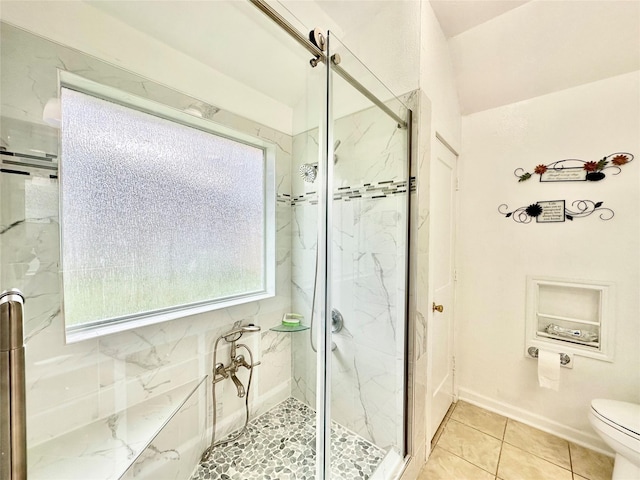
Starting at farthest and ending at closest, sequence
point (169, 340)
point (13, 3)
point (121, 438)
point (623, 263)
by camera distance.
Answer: point (623, 263)
point (169, 340)
point (121, 438)
point (13, 3)

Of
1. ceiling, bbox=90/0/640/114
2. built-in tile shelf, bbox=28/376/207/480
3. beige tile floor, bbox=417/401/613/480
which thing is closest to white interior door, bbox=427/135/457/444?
beige tile floor, bbox=417/401/613/480

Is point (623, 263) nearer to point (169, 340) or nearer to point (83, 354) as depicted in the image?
point (169, 340)

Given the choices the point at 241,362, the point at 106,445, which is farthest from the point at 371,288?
the point at 106,445

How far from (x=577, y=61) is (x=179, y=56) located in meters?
2.26

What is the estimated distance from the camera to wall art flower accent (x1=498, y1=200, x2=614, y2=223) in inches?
58.9

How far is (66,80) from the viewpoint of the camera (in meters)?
1.04

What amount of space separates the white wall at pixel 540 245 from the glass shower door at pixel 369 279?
0.92m

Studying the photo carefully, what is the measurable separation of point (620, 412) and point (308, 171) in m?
2.06

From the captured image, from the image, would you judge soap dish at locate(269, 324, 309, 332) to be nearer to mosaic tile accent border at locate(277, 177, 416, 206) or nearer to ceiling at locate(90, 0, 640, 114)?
mosaic tile accent border at locate(277, 177, 416, 206)

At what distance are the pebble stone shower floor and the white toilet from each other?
112 cm

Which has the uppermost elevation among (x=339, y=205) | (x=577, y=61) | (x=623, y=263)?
(x=577, y=61)

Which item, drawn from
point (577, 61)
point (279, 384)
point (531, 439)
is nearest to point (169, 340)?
point (279, 384)

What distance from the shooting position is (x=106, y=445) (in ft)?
3.76

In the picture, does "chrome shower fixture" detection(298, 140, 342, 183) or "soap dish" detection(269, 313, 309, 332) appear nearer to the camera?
"chrome shower fixture" detection(298, 140, 342, 183)
